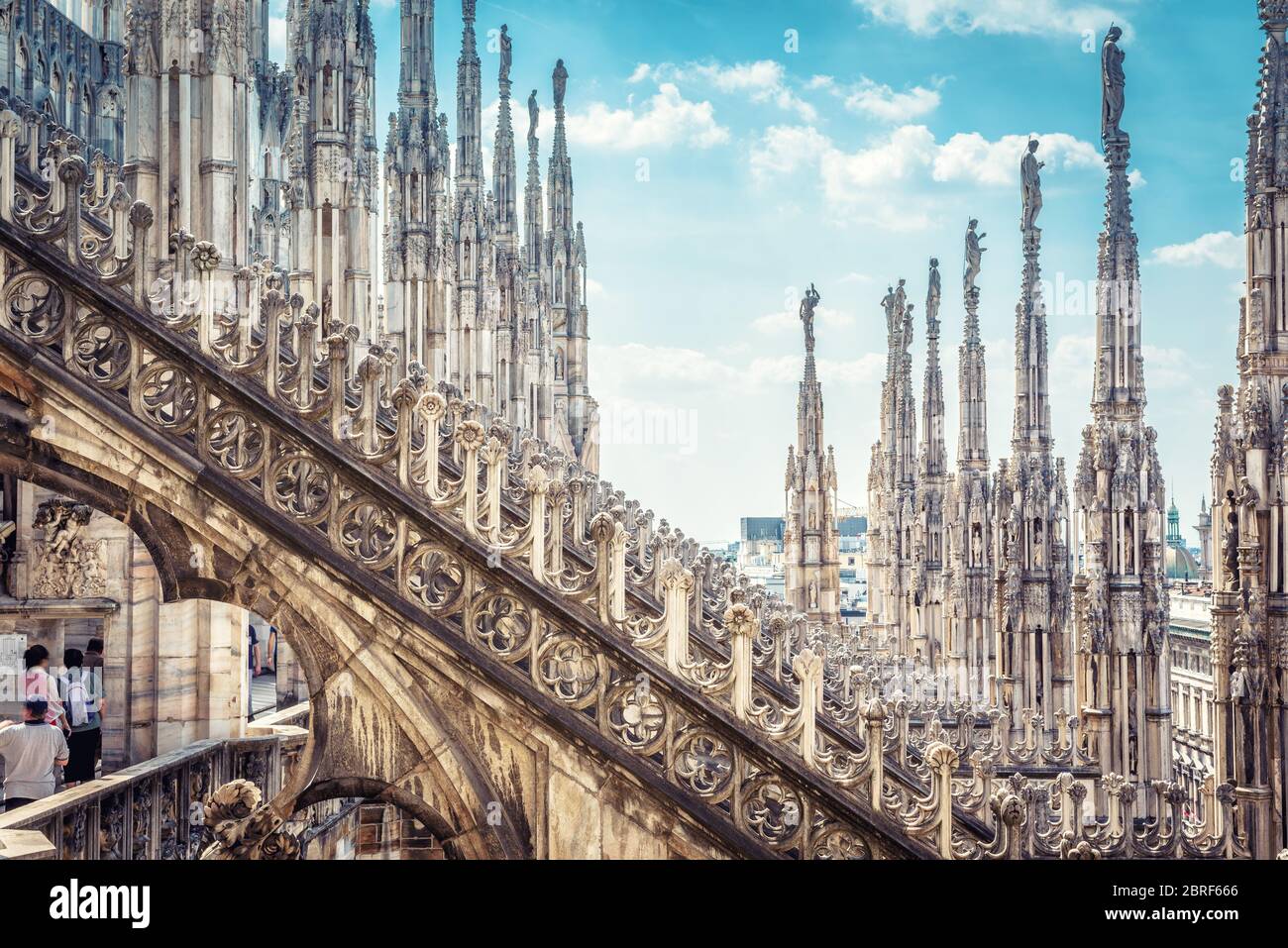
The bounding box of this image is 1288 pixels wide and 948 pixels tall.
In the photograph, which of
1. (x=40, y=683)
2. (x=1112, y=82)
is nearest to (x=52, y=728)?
(x=40, y=683)

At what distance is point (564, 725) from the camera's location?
650 centimetres

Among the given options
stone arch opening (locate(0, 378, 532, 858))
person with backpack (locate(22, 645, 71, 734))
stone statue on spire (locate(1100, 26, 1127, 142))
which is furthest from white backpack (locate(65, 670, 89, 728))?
stone statue on spire (locate(1100, 26, 1127, 142))

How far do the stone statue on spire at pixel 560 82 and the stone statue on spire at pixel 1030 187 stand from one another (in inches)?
791

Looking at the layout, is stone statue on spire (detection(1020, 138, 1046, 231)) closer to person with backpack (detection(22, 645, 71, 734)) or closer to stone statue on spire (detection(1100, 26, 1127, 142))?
stone statue on spire (detection(1100, 26, 1127, 142))

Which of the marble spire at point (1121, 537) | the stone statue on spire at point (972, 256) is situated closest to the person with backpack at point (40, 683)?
the marble spire at point (1121, 537)

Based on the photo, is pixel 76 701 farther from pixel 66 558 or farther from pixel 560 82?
pixel 560 82

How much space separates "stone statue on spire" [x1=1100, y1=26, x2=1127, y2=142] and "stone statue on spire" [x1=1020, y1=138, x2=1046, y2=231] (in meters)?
6.11

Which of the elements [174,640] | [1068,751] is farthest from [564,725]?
[1068,751]

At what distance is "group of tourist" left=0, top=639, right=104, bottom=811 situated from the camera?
26.5 feet

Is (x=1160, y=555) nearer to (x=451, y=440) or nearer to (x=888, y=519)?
(x=451, y=440)

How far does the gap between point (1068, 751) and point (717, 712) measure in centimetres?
1232

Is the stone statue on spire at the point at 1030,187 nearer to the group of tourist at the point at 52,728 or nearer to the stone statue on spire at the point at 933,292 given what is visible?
the stone statue on spire at the point at 933,292
